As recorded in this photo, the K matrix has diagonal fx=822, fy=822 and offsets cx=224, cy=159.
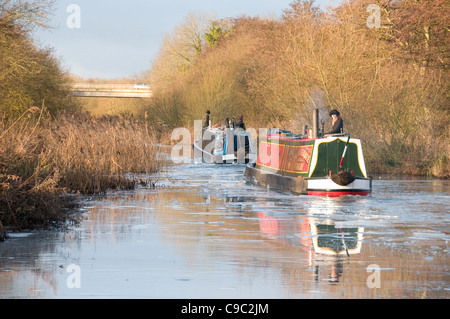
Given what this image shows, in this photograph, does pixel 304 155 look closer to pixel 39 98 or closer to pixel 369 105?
pixel 369 105

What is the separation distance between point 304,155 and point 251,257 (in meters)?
10.9

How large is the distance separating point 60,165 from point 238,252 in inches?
393

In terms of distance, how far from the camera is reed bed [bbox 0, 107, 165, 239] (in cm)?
1284

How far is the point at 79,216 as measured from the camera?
15.2m

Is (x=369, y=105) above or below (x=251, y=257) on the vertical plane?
above

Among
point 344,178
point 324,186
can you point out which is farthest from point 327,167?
point 344,178

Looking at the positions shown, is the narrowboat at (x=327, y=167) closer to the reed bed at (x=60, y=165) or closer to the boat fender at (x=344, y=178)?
the boat fender at (x=344, y=178)

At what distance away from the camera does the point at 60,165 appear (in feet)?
64.8

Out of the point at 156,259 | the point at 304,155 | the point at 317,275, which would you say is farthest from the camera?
the point at 304,155

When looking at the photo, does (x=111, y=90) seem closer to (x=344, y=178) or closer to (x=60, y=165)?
(x=60, y=165)

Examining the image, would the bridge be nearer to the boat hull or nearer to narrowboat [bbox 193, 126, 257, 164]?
narrowboat [bbox 193, 126, 257, 164]

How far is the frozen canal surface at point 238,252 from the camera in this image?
8.33 metres

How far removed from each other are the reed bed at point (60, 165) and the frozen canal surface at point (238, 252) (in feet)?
1.89
